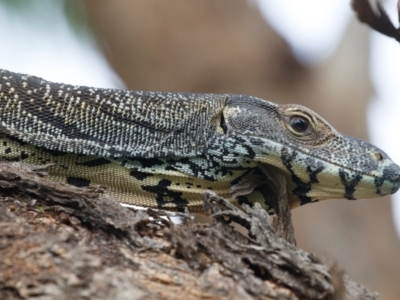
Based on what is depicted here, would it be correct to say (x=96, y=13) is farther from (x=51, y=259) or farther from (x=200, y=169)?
(x=51, y=259)

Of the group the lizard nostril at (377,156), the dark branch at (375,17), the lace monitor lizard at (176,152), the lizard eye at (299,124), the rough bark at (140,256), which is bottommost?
the rough bark at (140,256)

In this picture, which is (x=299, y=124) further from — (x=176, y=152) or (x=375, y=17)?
(x=375, y=17)

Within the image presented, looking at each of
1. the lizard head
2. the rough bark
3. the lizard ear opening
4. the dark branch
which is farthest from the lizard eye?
the rough bark

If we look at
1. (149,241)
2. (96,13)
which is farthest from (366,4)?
(96,13)

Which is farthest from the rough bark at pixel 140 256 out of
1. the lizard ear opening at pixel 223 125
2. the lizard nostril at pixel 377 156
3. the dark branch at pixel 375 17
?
the lizard nostril at pixel 377 156

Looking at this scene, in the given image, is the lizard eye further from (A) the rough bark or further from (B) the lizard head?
(A) the rough bark

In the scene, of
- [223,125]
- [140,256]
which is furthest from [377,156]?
[140,256]

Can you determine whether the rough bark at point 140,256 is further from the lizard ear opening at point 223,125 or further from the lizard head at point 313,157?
the lizard ear opening at point 223,125
